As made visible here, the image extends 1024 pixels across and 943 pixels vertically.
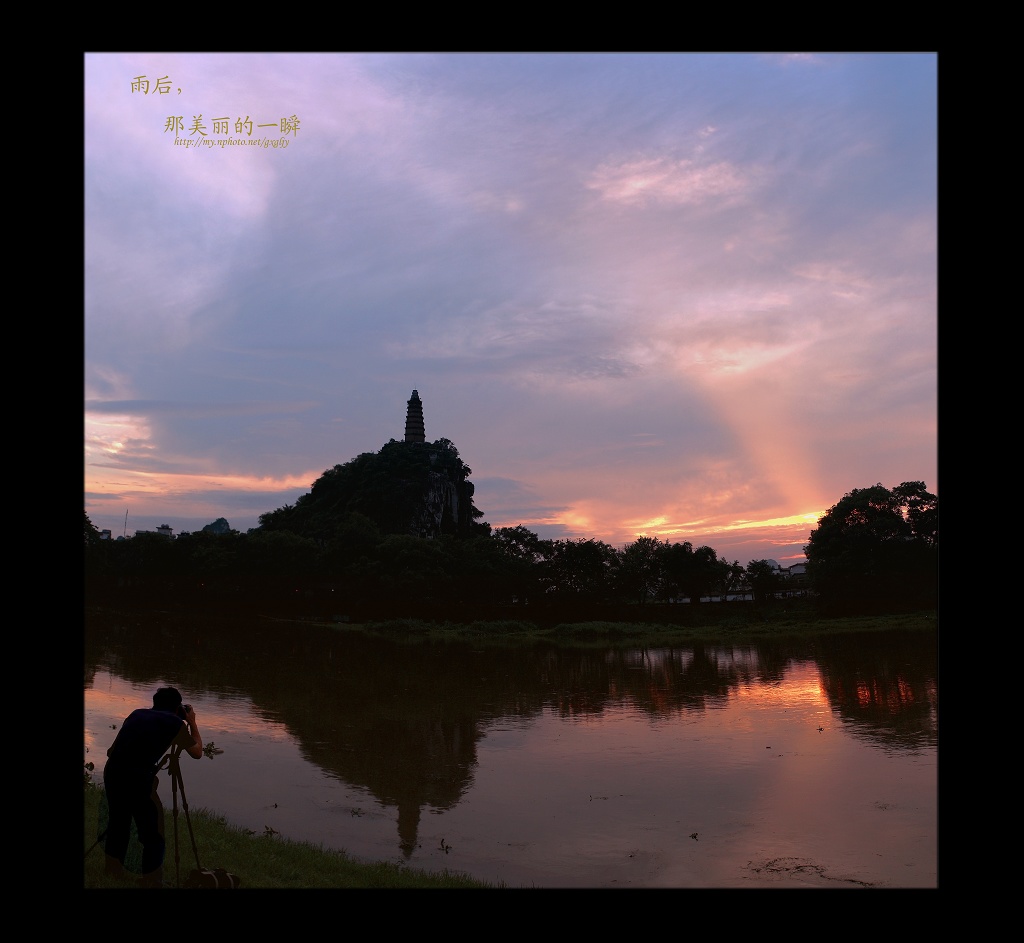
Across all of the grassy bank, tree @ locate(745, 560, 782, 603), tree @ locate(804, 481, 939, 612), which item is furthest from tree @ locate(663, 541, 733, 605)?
the grassy bank

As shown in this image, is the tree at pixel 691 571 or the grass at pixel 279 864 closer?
the grass at pixel 279 864

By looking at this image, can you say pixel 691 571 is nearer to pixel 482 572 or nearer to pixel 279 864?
pixel 482 572

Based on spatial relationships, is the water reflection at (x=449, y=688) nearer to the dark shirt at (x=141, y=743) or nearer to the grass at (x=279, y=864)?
the grass at (x=279, y=864)

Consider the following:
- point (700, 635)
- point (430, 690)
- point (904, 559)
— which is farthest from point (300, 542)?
point (904, 559)

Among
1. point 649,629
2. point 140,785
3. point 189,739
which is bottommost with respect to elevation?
point 649,629

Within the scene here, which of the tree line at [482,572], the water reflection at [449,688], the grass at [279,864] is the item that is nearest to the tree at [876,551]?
the tree line at [482,572]

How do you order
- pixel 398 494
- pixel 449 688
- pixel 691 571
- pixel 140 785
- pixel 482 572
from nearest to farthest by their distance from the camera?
pixel 140 785 < pixel 449 688 < pixel 482 572 < pixel 691 571 < pixel 398 494

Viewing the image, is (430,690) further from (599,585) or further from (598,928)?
(599,585)

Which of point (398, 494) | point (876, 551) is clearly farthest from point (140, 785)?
point (398, 494)

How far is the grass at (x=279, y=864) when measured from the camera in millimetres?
7914

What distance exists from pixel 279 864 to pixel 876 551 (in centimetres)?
5569

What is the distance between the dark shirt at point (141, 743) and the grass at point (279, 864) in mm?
1449

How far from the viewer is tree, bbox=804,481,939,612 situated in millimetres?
52875

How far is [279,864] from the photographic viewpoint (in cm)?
841
